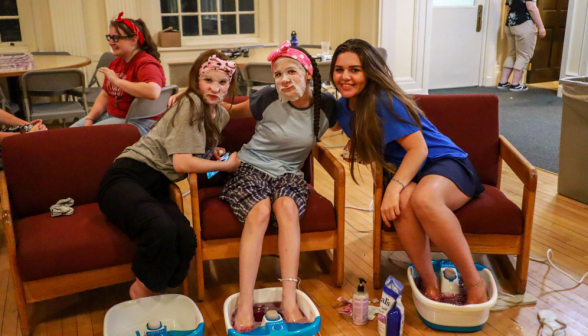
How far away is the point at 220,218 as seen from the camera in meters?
2.07

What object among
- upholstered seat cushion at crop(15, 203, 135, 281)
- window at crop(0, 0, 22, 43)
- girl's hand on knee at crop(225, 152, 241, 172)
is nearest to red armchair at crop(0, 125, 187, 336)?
upholstered seat cushion at crop(15, 203, 135, 281)

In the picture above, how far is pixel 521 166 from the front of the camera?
2145mm

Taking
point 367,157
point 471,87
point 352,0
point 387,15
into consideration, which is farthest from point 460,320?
point 471,87

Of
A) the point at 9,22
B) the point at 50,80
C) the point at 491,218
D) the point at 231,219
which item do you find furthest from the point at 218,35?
the point at 491,218

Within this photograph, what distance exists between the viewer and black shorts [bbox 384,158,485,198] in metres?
2.05

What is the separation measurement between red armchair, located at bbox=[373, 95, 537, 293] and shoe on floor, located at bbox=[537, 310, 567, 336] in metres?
0.25

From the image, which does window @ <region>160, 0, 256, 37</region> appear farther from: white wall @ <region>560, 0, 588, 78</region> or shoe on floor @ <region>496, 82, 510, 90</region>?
white wall @ <region>560, 0, 588, 78</region>

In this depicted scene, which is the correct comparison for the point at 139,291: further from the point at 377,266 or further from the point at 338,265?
the point at 377,266

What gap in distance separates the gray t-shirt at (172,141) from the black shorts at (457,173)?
0.85 m

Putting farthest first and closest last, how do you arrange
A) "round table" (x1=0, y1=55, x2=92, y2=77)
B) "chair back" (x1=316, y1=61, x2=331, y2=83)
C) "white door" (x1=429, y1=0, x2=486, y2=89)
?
"white door" (x1=429, y1=0, x2=486, y2=89)
"chair back" (x1=316, y1=61, x2=331, y2=83)
"round table" (x1=0, y1=55, x2=92, y2=77)

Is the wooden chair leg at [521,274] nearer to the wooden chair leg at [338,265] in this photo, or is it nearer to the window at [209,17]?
the wooden chair leg at [338,265]

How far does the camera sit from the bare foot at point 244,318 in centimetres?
183

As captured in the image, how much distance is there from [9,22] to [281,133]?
4.46 metres

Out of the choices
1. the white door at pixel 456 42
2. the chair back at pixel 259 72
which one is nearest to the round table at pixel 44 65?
the chair back at pixel 259 72
